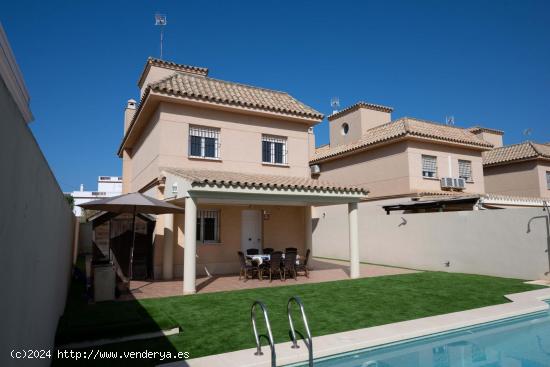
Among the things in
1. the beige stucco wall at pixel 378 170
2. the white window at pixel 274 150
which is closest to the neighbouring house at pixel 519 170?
the beige stucco wall at pixel 378 170

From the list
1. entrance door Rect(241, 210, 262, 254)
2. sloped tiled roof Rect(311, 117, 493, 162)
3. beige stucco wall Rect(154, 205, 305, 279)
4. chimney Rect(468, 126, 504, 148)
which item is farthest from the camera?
chimney Rect(468, 126, 504, 148)

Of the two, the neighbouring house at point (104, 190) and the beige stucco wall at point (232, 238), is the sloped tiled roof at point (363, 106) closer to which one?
the beige stucco wall at point (232, 238)

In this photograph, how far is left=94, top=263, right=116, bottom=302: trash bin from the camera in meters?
10.9

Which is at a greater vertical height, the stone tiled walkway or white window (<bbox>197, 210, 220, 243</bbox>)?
white window (<bbox>197, 210, 220, 243</bbox>)

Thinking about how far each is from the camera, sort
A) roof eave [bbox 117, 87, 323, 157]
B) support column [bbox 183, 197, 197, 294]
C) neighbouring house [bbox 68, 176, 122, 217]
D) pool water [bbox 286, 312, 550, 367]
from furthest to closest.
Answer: neighbouring house [bbox 68, 176, 122, 217]
roof eave [bbox 117, 87, 323, 157]
support column [bbox 183, 197, 197, 294]
pool water [bbox 286, 312, 550, 367]

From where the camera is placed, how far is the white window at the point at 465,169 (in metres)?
25.5

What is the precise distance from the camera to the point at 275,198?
46.8 ft

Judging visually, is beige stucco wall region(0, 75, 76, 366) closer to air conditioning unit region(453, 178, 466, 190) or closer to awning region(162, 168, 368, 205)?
awning region(162, 168, 368, 205)

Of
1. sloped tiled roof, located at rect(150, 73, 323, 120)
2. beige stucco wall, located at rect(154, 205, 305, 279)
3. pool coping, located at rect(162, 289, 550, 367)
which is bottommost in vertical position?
pool coping, located at rect(162, 289, 550, 367)

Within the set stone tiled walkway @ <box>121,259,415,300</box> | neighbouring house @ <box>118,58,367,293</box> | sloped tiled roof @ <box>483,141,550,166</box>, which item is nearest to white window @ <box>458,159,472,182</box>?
sloped tiled roof @ <box>483,141,550,166</box>

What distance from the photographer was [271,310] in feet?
33.0

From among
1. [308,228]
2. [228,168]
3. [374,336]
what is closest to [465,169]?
[308,228]

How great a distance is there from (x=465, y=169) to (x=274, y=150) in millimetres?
14877

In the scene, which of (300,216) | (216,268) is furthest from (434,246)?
(216,268)
